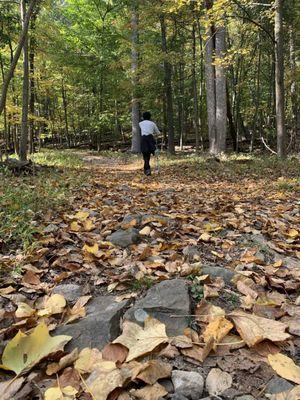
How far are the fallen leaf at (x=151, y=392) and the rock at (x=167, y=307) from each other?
0.46 meters

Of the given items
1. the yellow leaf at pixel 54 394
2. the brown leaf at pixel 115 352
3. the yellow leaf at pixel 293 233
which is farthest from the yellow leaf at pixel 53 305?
the yellow leaf at pixel 293 233

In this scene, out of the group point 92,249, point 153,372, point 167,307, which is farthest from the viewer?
point 92,249

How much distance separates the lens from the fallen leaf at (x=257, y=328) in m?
1.94

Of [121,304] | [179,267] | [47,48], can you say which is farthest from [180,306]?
[47,48]

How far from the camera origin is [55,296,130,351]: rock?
202cm

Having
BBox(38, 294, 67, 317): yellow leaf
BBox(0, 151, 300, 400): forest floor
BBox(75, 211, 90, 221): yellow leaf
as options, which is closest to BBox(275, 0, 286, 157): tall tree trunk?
BBox(0, 151, 300, 400): forest floor

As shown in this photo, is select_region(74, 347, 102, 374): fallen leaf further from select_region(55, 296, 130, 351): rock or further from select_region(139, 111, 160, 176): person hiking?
select_region(139, 111, 160, 176): person hiking

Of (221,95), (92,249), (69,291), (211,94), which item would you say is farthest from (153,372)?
(211,94)

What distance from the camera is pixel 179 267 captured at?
2955 mm

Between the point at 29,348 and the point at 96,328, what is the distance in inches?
15.3

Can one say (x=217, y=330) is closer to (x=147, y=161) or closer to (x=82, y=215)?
(x=82, y=215)

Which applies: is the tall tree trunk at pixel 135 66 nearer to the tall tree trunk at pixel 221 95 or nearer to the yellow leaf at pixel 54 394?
the tall tree trunk at pixel 221 95

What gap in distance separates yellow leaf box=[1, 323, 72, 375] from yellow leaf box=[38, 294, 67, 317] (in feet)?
1.13

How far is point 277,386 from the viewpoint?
5.47 ft
